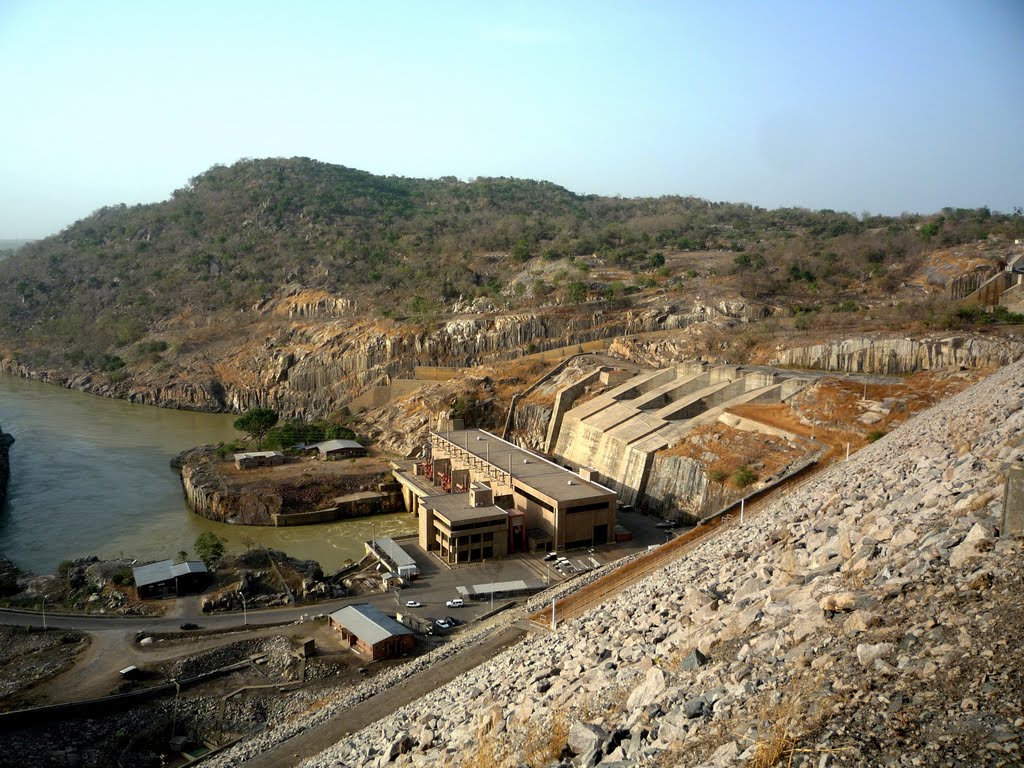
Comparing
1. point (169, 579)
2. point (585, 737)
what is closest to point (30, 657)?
point (169, 579)

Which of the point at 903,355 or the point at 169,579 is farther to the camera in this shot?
the point at 903,355

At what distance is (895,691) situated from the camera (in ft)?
20.3

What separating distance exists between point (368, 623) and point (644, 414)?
57.7ft

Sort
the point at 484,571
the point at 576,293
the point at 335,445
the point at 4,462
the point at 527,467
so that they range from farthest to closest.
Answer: the point at 576,293
the point at 335,445
the point at 4,462
the point at 527,467
the point at 484,571

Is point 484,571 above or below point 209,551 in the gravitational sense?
below

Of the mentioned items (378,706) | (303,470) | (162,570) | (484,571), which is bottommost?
(484,571)

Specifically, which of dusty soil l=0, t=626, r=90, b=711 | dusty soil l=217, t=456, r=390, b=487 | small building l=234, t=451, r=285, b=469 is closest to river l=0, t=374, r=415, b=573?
dusty soil l=217, t=456, r=390, b=487

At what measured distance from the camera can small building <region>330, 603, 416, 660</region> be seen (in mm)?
19797

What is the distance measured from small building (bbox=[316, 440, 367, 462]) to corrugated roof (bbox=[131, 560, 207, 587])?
14767 millimetres

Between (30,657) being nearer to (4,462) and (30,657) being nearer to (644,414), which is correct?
(4,462)

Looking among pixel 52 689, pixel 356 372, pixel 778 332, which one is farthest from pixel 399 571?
pixel 356 372

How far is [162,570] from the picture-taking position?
25.2m

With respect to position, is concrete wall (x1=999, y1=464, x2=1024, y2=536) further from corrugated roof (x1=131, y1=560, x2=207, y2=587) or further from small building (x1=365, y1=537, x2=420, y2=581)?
corrugated roof (x1=131, y1=560, x2=207, y2=587)

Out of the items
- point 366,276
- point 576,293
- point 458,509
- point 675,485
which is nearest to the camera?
point 458,509
